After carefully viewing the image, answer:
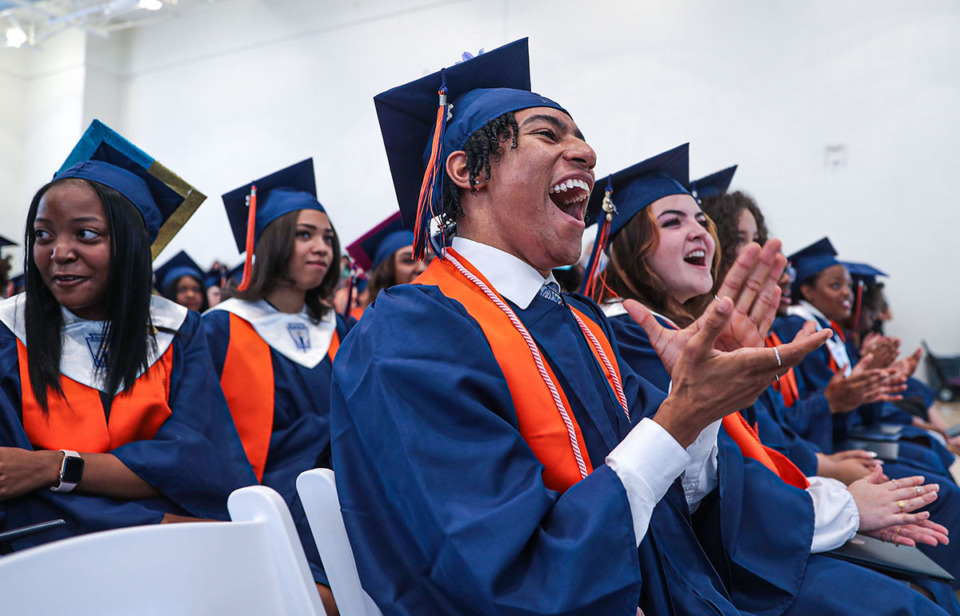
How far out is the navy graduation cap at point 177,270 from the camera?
20.6 feet

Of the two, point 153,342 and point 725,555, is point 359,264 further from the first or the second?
point 725,555

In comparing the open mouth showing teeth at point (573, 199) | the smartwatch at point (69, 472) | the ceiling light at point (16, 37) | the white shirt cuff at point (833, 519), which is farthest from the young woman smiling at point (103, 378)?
the ceiling light at point (16, 37)

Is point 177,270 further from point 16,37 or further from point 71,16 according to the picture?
point 16,37

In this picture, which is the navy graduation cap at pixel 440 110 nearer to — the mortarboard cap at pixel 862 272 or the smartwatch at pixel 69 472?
the smartwatch at pixel 69 472

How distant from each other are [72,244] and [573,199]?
1414 millimetres

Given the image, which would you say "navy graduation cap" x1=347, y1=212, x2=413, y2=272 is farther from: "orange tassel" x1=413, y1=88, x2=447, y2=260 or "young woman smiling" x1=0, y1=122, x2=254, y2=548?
"orange tassel" x1=413, y1=88, x2=447, y2=260

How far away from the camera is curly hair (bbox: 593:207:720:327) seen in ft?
7.81

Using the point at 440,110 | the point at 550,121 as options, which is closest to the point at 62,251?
the point at 440,110

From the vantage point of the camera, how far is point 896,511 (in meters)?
1.87

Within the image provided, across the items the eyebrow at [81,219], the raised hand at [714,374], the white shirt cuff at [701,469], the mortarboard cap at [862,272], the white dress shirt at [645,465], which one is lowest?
the white shirt cuff at [701,469]

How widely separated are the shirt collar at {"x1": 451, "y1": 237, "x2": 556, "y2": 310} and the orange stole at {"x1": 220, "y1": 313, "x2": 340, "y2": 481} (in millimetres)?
1544

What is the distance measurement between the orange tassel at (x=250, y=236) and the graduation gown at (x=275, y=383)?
0.09m

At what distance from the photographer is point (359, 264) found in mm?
4520

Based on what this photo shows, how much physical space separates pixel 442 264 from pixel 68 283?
3.82 feet
